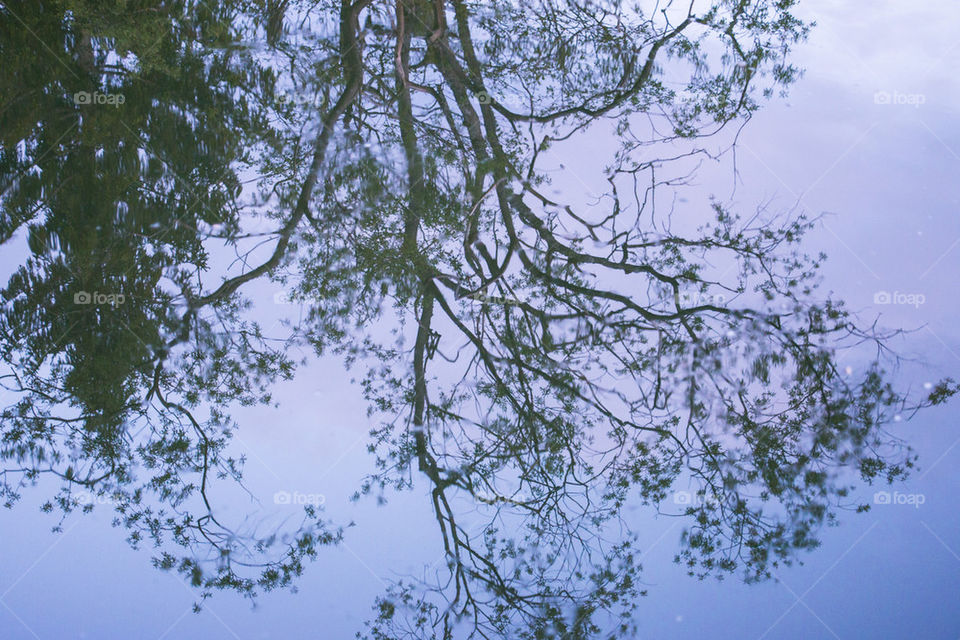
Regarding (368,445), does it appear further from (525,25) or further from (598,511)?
(525,25)

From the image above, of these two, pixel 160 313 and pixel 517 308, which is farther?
pixel 517 308

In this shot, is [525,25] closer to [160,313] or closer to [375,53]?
[375,53]

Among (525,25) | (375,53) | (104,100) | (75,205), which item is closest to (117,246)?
(75,205)

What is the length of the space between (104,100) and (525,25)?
2.52 metres

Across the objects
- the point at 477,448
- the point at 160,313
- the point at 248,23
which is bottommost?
the point at 160,313

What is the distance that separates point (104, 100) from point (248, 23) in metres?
0.96

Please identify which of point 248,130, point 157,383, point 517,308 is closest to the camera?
point 157,383

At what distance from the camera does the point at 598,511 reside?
10.9 ft

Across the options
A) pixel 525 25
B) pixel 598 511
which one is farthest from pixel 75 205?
pixel 598 511

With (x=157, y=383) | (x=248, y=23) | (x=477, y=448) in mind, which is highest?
(x=248, y=23)

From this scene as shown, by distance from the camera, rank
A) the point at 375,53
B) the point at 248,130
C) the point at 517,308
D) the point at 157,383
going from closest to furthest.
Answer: the point at 157,383
the point at 517,308
the point at 248,130
the point at 375,53

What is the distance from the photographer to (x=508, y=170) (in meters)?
3.86

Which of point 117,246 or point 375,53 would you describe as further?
point 375,53

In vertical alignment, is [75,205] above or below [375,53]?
below
